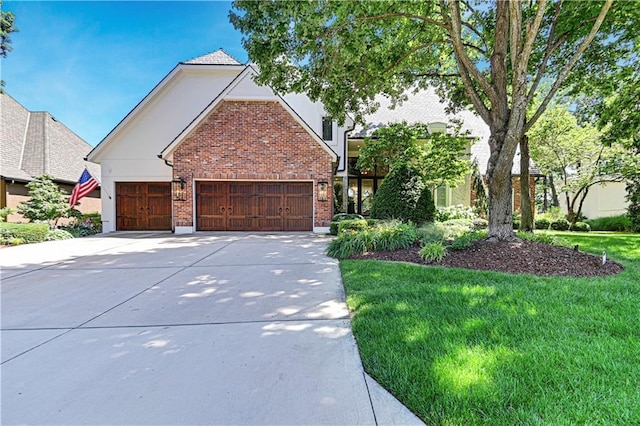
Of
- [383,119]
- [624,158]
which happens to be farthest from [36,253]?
[624,158]

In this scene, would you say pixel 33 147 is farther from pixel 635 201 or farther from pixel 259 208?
pixel 635 201

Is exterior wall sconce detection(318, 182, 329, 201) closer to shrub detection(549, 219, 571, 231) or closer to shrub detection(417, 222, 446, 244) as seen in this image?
shrub detection(417, 222, 446, 244)

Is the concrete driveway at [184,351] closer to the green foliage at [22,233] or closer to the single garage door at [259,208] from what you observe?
the green foliage at [22,233]

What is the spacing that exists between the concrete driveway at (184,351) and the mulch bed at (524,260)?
2417 mm

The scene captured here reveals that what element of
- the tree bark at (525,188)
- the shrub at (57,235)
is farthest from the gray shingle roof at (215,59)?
the tree bark at (525,188)

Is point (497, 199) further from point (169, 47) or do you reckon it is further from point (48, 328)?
point (169, 47)

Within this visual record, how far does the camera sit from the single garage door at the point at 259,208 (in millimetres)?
12836

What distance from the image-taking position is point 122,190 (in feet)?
45.9

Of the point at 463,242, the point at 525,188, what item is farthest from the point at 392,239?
the point at 525,188

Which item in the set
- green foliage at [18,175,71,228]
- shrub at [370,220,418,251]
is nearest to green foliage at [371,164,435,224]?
shrub at [370,220,418,251]

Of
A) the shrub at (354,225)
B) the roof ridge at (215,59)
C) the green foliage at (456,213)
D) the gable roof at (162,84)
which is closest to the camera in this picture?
the shrub at (354,225)

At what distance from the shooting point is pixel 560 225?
16.5 m

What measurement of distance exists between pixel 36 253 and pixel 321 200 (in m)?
9.05

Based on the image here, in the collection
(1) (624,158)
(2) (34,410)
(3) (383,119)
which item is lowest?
(2) (34,410)
